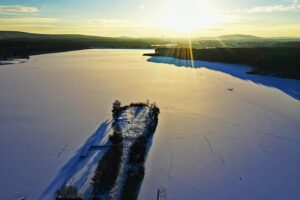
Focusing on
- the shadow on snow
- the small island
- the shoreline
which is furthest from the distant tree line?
the shadow on snow

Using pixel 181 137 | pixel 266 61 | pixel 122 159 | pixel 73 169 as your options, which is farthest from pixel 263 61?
pixel 73 169

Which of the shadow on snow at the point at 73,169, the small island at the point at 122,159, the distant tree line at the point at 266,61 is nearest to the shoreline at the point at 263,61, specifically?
the distant tree line at the point at 266,61

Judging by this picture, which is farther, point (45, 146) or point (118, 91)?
point (118, 91)

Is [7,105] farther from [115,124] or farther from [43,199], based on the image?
[43,199]

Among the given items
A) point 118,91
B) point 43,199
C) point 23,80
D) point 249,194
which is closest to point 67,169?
point 43,199

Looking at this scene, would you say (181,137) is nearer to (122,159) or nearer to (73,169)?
(122,159)

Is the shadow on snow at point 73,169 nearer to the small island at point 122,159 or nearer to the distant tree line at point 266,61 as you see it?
the small island at point 122,159

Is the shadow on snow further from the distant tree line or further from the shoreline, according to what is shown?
the distant tree line

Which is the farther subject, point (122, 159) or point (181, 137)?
point (181, 137)
